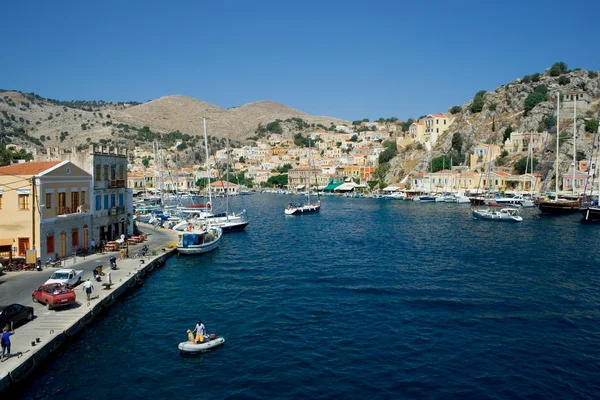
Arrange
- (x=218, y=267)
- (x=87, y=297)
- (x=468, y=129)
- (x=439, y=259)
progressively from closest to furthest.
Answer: (x=87, y=297)
(x=218, y=267)
(x=439, y=259)
(x=468, y=129)

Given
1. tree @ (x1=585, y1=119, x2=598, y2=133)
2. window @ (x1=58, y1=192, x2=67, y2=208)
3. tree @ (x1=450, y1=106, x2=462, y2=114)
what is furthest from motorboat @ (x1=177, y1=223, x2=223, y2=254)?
tree @ (x1=450, y1=106, x2=462, y2=114)

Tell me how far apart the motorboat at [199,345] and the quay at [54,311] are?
484 centimetres

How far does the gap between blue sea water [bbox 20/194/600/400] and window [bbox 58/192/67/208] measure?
7.47m

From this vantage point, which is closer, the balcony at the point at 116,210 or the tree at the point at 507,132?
the balcony at the point at 116,210

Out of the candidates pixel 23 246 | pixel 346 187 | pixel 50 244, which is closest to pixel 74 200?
pixel 50 244

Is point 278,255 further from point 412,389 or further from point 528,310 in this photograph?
point 412,389

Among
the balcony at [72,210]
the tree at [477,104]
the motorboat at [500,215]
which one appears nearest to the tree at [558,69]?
the tree at [477,104]

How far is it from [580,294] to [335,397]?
19.9m

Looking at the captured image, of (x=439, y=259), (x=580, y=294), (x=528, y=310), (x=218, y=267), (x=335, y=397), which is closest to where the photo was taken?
(x=335, y=397)

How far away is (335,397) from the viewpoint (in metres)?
16.5

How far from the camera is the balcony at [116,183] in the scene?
40072 mm

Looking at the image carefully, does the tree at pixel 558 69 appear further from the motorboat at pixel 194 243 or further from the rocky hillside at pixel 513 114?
the motorboat at pixel 194 243

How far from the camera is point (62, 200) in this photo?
32.6 m

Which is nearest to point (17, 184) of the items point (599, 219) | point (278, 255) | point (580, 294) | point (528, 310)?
point (278, 255)
